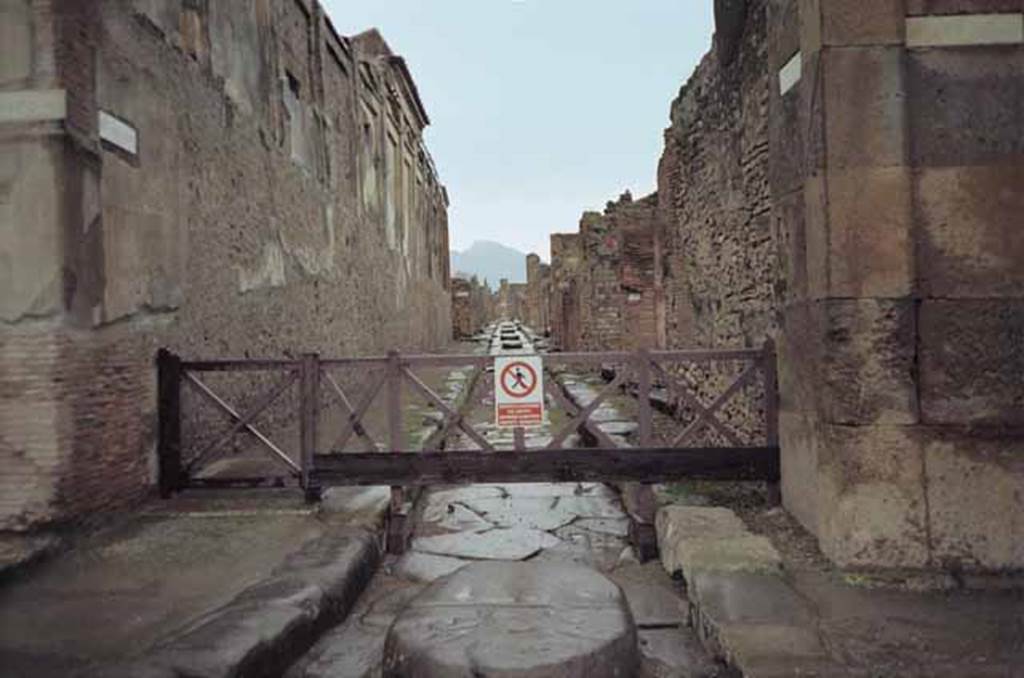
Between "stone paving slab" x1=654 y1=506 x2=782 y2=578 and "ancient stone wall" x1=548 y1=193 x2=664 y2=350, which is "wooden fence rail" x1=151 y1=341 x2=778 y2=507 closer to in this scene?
"stone paving slab" x1=654 y1=506 x2=782 y2=578

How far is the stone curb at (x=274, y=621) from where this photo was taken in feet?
7.44

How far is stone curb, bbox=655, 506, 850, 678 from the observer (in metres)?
2.35

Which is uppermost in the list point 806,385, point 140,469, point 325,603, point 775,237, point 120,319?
point 775,237

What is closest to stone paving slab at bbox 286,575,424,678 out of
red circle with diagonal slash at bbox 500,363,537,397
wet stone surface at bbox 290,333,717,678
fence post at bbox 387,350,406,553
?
wet stone surface at bbox 290,333,717,678

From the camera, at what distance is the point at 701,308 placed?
6.58 m

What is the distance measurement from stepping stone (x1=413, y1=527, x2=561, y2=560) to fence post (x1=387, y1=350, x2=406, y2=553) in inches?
5.8

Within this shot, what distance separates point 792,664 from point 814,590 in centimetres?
73

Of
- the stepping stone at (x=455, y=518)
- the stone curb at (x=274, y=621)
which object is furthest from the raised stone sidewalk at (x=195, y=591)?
the stepping stone at (x=455, y=518)

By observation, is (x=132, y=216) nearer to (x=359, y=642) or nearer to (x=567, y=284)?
(x=359, y=642)

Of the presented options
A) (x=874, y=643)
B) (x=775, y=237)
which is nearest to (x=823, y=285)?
(x=775, y=237)

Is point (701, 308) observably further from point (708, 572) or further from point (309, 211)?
point (309, 211)

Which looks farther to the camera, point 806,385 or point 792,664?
point 806,385

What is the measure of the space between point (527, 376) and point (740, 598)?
179 centimetres

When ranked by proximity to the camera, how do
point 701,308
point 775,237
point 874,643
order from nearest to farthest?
point 874,643 → point 775,237 → point 701,308
